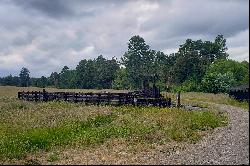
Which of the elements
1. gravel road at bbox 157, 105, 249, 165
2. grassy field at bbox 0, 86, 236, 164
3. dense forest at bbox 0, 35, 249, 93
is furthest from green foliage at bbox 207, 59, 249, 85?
gravel road at bbox 157, 105, 249, 165

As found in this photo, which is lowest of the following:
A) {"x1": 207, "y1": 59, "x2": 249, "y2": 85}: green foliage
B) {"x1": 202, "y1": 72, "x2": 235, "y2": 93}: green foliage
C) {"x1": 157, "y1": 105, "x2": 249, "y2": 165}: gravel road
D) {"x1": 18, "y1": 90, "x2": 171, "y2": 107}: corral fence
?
{"x1": 157, "y1": 105, "x2": 249, "y2": 165}: gravel road

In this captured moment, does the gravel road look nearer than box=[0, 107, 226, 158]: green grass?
Yes

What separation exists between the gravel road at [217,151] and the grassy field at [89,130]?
126 cm

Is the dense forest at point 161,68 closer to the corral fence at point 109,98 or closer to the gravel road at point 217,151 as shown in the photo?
the corral fence at point 109,98

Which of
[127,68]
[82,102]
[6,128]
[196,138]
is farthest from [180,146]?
[127,68]

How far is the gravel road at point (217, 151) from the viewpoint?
673 inches

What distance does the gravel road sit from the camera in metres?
17.1

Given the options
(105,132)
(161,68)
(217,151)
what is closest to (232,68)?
(161,68)

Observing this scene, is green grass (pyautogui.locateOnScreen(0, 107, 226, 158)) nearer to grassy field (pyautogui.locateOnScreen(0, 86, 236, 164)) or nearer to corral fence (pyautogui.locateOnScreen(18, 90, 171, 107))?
grassy field (pyautogui.locateOnScreen(0, 86, 236, 164))

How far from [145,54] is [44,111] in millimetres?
119111

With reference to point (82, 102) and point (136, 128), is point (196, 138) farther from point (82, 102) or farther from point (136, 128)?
point (82, 102)

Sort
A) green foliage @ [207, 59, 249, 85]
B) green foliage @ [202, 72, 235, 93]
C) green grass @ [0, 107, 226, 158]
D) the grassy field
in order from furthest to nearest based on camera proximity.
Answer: green foliage @ [207, 59, 249, 85], green foliage @ [202, 72, 235, 93], green grass @ [0, 107, 226, 158], the grassy field

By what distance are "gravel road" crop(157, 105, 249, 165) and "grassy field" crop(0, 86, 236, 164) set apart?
1262mm

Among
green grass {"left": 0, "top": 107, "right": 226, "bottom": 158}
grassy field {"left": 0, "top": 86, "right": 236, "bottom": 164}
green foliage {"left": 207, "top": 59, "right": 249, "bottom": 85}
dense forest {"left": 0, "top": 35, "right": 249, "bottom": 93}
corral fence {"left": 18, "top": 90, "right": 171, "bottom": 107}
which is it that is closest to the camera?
grassy field {"left": 0, "top": 86, "right": 236, "bottom": 164}
